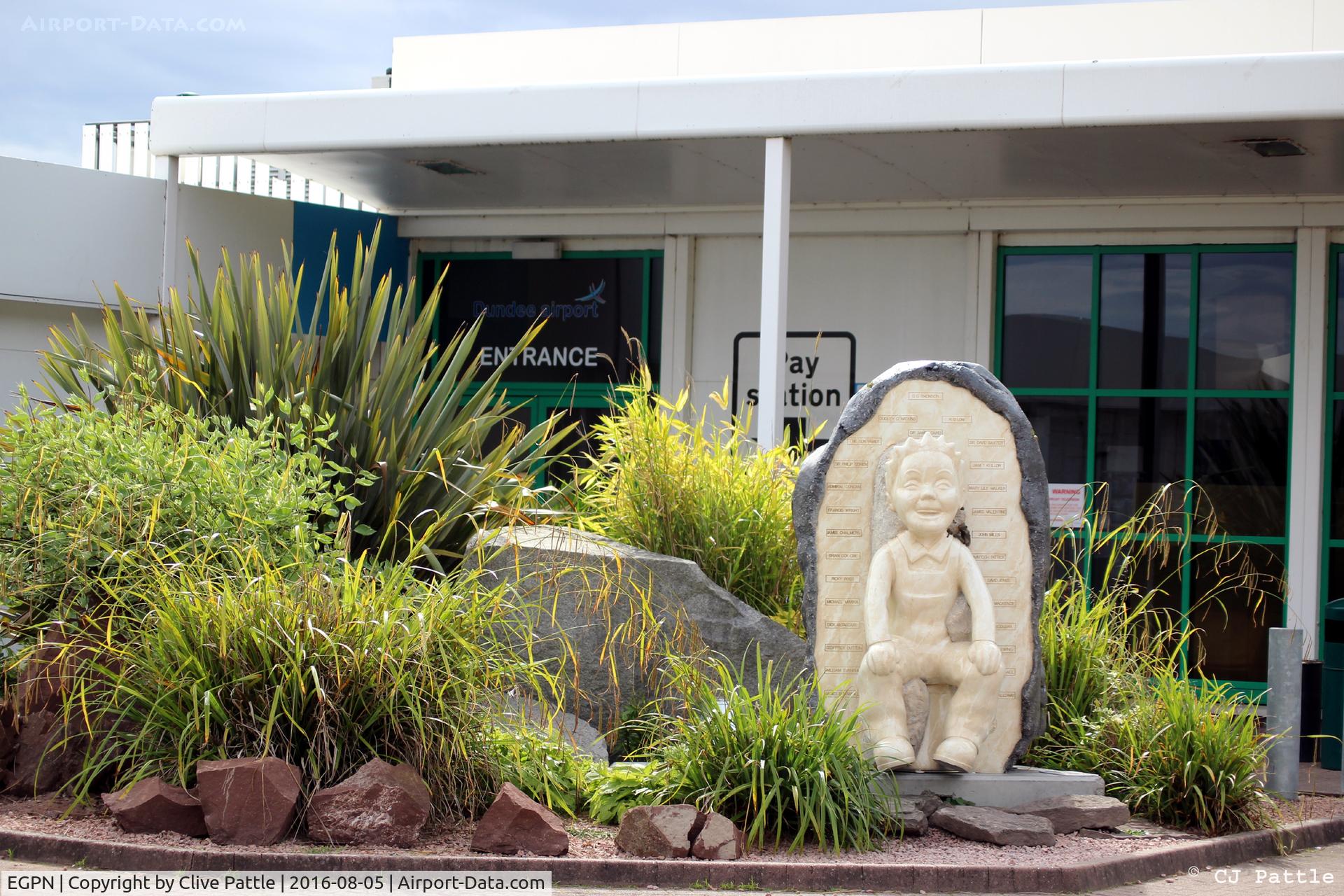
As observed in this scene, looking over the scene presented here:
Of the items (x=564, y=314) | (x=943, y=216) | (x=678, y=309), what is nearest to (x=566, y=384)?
(x=564, y=314)

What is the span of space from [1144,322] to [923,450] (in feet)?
22.0

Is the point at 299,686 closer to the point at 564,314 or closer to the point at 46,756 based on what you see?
the point at 46,756

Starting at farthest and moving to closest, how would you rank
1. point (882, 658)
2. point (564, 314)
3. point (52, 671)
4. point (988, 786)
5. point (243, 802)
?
point (564, 314) → point (988, 786) → point (882, 658) → point (52, 671) → point (243, 802)

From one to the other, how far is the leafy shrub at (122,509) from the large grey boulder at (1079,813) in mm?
3316

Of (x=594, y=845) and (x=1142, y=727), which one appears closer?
(x=594, y=845)

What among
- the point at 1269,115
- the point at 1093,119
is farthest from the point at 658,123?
the point at 1269,115

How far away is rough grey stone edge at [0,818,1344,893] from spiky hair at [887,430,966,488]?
1.73 m

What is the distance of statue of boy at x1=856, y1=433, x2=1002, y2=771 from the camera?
6148mm

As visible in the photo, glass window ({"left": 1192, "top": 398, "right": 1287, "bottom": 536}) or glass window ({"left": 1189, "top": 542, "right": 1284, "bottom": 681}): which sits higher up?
glass window ({"left": 1192, "top": 398, "right": 1287, "bottom": 536})

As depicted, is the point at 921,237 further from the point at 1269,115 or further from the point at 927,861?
the point at 927,861

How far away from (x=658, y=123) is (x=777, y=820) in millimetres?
5843

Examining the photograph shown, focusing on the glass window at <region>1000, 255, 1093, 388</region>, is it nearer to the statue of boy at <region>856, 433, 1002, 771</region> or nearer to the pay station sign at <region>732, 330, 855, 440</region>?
the pay station sign at <region>732, 330, 855, 440</region>

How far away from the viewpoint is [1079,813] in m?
6.05

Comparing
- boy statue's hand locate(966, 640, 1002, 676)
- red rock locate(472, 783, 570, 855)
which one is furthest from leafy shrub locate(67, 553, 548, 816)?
boy statue's hand locate(966, 640, 1002, 676)
